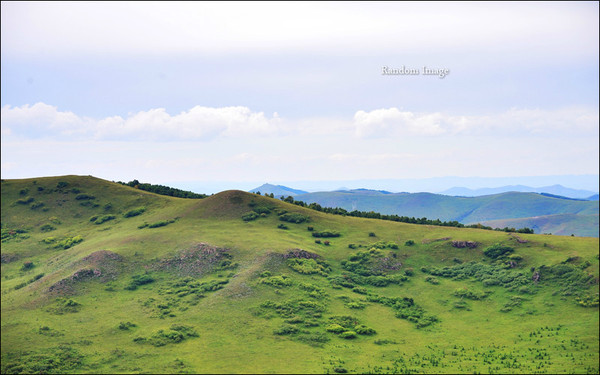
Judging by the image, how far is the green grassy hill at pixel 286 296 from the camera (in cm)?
6375

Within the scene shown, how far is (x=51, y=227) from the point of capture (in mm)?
135125

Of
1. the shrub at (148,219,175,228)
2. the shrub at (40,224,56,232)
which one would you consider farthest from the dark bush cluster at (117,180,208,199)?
the shrub at (148,219,175,228)

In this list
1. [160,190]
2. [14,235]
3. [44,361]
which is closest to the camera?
[44,361]

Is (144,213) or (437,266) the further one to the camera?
(144,213)

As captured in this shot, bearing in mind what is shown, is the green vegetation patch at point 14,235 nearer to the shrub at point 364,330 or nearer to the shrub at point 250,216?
the shrub at point 250,216

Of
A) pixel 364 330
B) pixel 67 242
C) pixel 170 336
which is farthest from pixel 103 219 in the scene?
pixel 364 330

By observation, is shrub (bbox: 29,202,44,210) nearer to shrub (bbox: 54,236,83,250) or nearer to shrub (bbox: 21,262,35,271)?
shrub (bbox: 54,236,83,250)

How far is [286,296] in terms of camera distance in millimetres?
86062

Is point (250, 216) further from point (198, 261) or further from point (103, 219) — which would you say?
point (103, 219)

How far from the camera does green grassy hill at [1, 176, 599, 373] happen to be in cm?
6375

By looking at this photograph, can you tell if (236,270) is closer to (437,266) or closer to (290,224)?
(290,224)

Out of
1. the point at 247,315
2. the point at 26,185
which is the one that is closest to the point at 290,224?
the point at 247,315

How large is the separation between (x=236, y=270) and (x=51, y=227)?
235 ft

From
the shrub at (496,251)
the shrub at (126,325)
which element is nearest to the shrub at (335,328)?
the shrub at (126,325)
